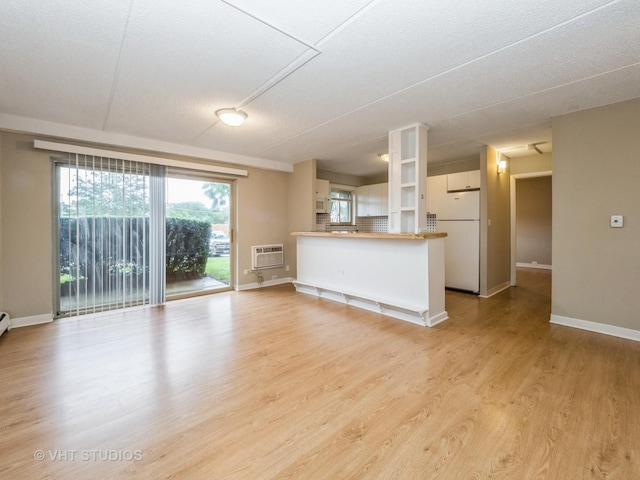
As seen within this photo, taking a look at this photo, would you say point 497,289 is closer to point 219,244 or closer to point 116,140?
point 219,244

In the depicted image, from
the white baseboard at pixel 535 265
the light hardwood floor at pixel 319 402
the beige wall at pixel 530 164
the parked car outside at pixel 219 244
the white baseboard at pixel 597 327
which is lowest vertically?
the light hardwood floor at pixel 319 402

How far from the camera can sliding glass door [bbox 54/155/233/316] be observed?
3.66 meters

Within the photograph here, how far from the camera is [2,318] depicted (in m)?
3.08

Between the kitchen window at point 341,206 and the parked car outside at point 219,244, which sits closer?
the parked car outside at point 219,244

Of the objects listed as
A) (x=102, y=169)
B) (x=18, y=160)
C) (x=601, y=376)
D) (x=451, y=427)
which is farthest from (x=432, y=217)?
(x=18, y=160)

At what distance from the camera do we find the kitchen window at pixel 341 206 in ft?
22.5

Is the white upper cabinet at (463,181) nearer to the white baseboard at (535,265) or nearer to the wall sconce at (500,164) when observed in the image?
the wall sconce at (500,164)

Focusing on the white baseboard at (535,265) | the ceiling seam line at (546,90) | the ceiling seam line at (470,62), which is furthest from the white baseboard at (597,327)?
the white baseboard at (535,265)

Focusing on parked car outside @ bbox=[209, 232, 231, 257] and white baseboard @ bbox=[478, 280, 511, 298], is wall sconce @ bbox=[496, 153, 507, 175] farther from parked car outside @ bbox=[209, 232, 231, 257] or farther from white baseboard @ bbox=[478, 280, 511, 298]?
parked car outside @ bbox=[209, 232, 231, 257]

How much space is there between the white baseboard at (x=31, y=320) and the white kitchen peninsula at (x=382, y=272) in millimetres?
3456

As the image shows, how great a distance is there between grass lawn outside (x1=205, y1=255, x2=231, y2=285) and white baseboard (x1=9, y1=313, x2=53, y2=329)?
6.92 feet

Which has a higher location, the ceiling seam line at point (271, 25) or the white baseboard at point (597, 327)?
the ceiling seam line at point (271, 25)

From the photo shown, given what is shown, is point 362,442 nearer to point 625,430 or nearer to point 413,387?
point 413,387

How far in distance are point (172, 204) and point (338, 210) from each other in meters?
3.77
